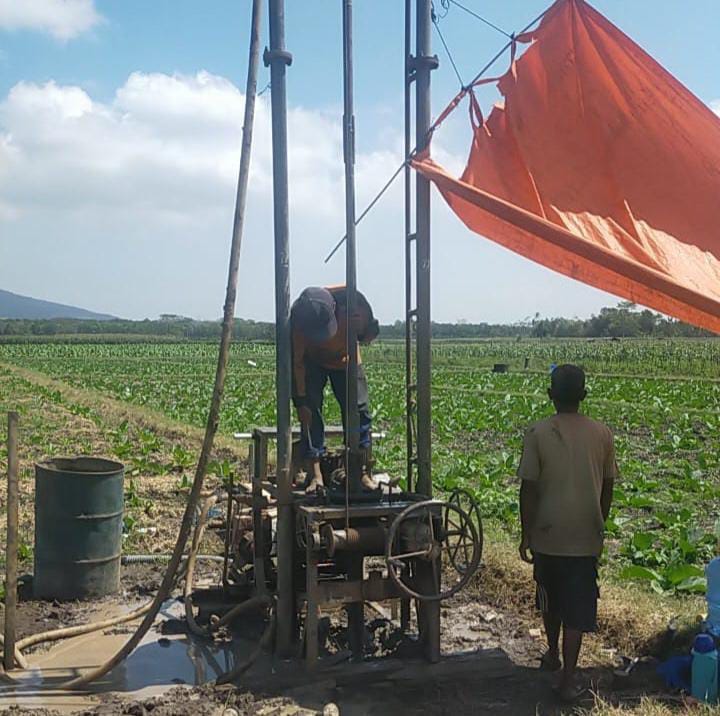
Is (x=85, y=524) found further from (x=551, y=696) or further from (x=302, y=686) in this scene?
(x=551, y=696)

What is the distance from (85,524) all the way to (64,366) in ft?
152

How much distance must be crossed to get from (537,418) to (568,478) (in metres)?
17.4

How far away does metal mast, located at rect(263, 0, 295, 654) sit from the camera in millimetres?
5781

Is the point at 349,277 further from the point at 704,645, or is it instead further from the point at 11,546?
the point at 704,645

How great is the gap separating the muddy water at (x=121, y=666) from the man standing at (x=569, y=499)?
2.32 m

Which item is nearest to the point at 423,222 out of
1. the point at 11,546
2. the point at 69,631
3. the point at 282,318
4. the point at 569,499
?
the point at 282,318

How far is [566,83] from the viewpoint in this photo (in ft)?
19.0

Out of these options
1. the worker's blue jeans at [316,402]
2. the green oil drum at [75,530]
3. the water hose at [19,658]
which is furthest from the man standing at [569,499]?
the green oil drum at [75,530]

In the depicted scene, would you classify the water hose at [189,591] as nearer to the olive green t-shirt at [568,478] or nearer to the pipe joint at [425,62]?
the olive green t-shirt at [568,478]

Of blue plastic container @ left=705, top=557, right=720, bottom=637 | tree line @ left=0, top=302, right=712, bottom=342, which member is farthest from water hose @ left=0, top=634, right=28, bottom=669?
tree line @ left=0, top=302, right=712, bottom=342

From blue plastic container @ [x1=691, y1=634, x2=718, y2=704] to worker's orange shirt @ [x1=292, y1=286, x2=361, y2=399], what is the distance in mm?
2823

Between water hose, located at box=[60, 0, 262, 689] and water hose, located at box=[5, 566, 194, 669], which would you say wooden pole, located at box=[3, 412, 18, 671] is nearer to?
water hose, located at box=[5, 566, 194, 669]

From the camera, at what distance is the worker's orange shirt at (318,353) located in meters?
6.27

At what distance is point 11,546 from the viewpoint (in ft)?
18.2
